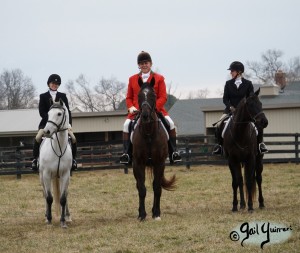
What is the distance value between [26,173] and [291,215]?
46.8 ft

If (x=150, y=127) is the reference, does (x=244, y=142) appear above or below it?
below

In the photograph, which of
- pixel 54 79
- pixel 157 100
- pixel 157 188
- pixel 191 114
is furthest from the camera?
pixel 191 114

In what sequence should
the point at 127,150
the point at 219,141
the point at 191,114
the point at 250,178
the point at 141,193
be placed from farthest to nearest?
the point at 191,114 < the point at 219,141 < the point at 250,178 < the point at 127,150 < the point at 141,193

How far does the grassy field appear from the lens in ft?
24.3

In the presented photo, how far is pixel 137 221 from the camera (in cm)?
963

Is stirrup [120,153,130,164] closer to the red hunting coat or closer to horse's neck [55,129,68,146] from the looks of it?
the red hunting coat

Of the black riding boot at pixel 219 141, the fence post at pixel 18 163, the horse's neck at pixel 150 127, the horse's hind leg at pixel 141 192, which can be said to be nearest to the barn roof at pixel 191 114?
the fence post at pixel 18 163

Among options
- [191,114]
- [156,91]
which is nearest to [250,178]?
[156,91]

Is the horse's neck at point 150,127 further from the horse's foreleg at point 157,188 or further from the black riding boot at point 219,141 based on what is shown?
the black riding boot at point 219,141

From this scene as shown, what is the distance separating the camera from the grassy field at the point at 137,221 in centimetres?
742

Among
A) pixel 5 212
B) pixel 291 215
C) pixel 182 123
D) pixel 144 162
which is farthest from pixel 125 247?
pixel 182 123

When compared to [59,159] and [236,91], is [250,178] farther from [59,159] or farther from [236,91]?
[59,159]

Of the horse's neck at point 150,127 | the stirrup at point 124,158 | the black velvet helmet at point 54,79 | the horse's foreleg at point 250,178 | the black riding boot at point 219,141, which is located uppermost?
the black velvet helmet at point 54,79

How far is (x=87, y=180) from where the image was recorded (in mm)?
19328
